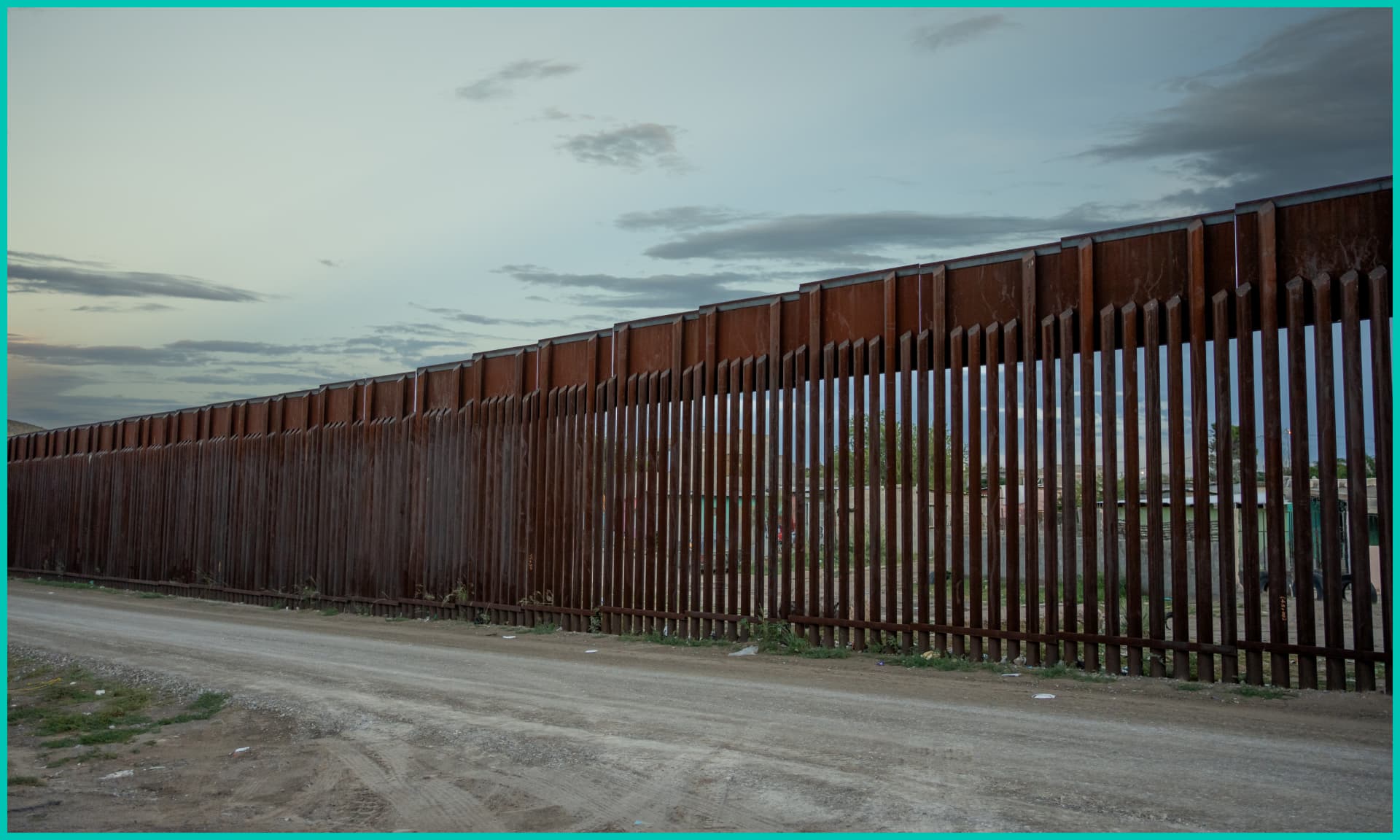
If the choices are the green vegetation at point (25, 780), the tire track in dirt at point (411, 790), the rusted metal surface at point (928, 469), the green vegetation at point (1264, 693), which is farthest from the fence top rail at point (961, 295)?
the green vegetation at point (25, 780)

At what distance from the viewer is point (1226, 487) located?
381 inches

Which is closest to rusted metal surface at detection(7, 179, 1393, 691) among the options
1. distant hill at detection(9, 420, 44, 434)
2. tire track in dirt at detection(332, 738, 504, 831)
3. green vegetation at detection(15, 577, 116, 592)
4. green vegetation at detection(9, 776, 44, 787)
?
tire track in dirt at detection(332, 738, 504, 831)

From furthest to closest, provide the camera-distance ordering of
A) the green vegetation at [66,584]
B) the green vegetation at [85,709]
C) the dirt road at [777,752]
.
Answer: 1. the green vegetation at [66,584]
2. the green vegetation at [85,709]
3. the dirt road at [777,752]

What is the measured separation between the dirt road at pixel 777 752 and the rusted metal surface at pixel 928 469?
0.97 metres

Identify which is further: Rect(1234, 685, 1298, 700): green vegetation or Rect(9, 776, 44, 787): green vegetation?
Rect(1234, 685, 1298, 700): green vegetation

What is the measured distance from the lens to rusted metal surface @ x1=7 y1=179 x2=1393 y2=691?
9.39 metres

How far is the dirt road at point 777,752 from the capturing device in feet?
18.0

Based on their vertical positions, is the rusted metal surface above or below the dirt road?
above

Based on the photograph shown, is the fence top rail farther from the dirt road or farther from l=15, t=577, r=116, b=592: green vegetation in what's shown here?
l=15, t=577, r=116, b=592: green vegetation

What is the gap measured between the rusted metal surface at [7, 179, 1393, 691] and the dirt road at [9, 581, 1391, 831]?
3.19 feet

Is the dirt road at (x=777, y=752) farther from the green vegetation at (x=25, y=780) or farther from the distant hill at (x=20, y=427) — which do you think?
the distant hill at (x=20, y=427)

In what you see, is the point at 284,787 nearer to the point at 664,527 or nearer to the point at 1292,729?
the point at 1292,729

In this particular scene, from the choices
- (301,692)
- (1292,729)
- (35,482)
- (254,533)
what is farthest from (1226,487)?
(35,482)

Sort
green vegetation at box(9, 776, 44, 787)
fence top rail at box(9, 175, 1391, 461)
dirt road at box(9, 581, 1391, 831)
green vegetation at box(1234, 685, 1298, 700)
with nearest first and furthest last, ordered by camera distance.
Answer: dirt road at box(9, 581, 1391, 831) < green vegetation at box(9, 776, 44, 787) < green vegetation at box(1234, 685, 1298, 700) < fence top rail at box(9, 175, 1391, 461)
